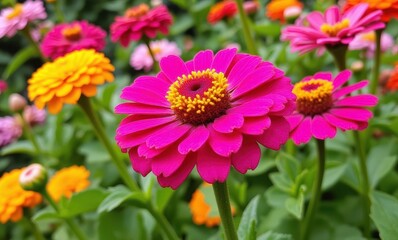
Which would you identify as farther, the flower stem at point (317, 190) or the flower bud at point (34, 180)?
the flower bud at point (34, 180)

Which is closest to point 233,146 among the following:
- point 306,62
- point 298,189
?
point 298,189

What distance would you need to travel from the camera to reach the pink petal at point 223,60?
0.66 metres

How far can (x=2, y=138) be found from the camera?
173 cm

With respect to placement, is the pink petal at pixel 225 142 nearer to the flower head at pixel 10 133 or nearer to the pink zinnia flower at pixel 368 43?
the pink zinnia flower at pixel 368 43

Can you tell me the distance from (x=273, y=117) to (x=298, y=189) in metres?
0.36

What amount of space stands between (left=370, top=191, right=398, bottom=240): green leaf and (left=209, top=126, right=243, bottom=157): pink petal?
0.32m

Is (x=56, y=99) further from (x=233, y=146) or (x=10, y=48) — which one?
(x=10, y=48)

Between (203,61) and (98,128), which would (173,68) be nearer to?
(203,61)

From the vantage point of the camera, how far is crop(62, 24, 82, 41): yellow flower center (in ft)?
4.07

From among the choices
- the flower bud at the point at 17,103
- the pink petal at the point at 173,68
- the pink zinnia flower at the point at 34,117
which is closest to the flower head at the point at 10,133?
the pink zinnia flower at the point at 34,117

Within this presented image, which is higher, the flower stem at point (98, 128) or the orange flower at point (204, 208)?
the flower stem at point (98, 128)

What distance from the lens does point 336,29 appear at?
854 mm

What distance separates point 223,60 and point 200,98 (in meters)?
0.09

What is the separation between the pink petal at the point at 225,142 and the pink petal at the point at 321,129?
0.19 meters
